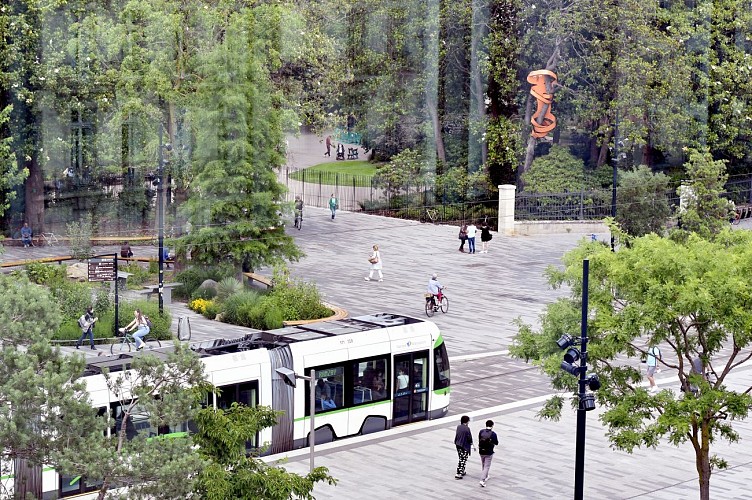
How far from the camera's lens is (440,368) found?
90.0ft

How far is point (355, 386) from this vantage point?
85.2 feet

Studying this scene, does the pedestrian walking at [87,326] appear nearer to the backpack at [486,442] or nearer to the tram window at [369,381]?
the tram window at [369,381]

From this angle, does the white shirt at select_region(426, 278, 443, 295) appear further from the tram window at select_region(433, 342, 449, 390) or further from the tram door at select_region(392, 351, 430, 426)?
the tram door at select_region(392, 351, 430, 426)

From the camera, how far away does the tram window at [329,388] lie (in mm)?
25328

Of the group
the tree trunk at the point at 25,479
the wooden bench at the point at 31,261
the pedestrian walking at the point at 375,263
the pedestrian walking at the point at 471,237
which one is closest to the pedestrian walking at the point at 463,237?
the pedestrian walking at the point at 471,237

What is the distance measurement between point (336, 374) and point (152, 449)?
35.1ft

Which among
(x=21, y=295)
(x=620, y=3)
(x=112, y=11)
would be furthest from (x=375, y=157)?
(x=21, y=295)

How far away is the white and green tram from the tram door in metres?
0.02

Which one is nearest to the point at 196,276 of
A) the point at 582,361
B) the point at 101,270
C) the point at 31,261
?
the point at 31,261

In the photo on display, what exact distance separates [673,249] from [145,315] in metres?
18.2

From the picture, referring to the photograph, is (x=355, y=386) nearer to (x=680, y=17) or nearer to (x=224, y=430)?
(x=224, y=430)

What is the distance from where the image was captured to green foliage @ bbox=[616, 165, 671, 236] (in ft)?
161

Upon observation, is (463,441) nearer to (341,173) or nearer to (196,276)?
(196,276)

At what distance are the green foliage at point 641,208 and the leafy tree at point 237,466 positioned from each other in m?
33.6
